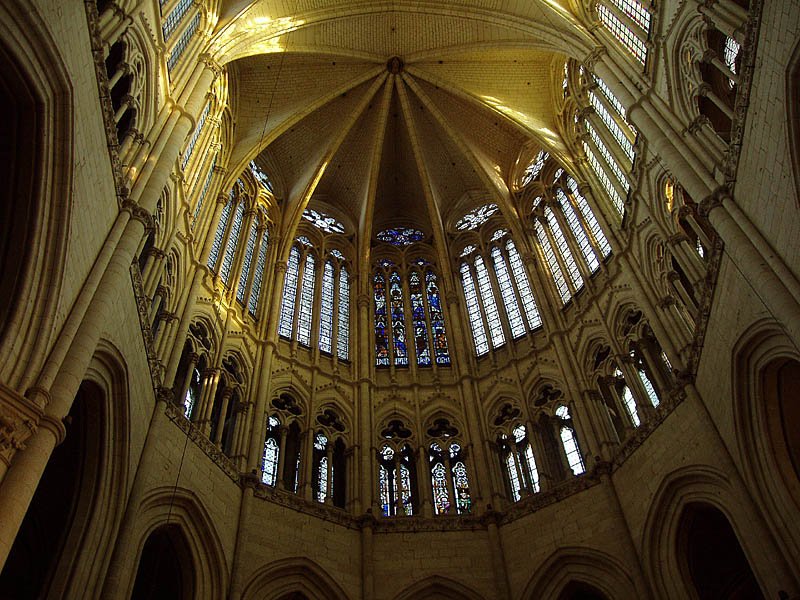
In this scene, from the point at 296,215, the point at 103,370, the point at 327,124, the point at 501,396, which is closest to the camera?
the point at 103,370

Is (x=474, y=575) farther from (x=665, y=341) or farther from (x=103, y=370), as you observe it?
(x=103, y=370)

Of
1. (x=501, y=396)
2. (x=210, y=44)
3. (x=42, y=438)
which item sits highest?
(x=210, y=44)

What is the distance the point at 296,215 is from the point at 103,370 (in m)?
12.8

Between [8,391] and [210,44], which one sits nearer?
[8,391]

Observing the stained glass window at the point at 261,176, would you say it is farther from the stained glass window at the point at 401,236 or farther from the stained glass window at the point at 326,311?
the stained glass window at the point at 401,236

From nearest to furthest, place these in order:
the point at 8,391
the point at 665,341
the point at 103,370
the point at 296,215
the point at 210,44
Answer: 1. the point at 8,391
2. the point at 103,370
3. the point at 665,341
4. the point at 210,44
5. the point at 296,215

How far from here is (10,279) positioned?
920 cm

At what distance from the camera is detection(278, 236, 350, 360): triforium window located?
833 inches

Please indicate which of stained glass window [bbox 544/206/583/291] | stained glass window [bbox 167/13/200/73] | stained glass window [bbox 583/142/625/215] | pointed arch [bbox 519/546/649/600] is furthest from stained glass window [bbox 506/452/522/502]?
stained glass window [bbox 167/13/200/73]

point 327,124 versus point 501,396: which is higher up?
point 327,124

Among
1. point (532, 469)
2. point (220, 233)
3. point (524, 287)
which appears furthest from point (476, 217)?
point (532, 469)

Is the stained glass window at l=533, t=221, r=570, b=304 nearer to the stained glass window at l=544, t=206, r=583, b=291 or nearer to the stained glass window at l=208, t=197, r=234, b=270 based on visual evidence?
the stained glass window at l=544, t=206, r=583, b=291

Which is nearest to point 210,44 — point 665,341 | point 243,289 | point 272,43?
point 272,43

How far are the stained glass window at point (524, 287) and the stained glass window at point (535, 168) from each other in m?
2.32
